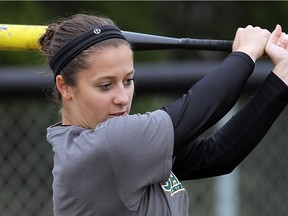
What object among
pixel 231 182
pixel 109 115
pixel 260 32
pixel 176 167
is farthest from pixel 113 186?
pixel 231 182

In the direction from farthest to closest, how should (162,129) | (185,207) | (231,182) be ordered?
(231,182)
(185,207)
(162,129)

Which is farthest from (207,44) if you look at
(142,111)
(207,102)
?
(142,111)

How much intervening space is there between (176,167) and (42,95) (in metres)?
0.94

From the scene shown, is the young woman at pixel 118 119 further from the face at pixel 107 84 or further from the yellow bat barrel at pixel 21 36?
the yellow bat barrel at pixel 21 36

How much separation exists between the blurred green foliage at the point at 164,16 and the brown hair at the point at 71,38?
124 inches

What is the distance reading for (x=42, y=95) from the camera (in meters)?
3.16

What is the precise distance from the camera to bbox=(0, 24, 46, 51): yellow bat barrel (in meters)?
2.31

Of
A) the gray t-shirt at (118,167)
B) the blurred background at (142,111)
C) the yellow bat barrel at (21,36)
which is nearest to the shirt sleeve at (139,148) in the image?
the gray t-shirt at (118,167)

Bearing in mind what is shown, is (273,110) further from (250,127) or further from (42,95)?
(42,95)

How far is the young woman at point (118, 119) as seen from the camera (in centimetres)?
204

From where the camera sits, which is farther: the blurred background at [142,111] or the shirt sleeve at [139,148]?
the blurred background at [142,111]

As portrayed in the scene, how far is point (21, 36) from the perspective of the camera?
Result: 91.4 inches

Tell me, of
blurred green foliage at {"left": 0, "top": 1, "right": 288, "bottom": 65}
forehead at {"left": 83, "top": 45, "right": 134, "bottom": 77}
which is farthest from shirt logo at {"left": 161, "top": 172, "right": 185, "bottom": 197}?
blurred green foliage at {"left": 0, "top": 1, "right": 288, "bottom": 65}

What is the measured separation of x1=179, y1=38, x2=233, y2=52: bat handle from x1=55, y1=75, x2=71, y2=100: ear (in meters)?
0.35
